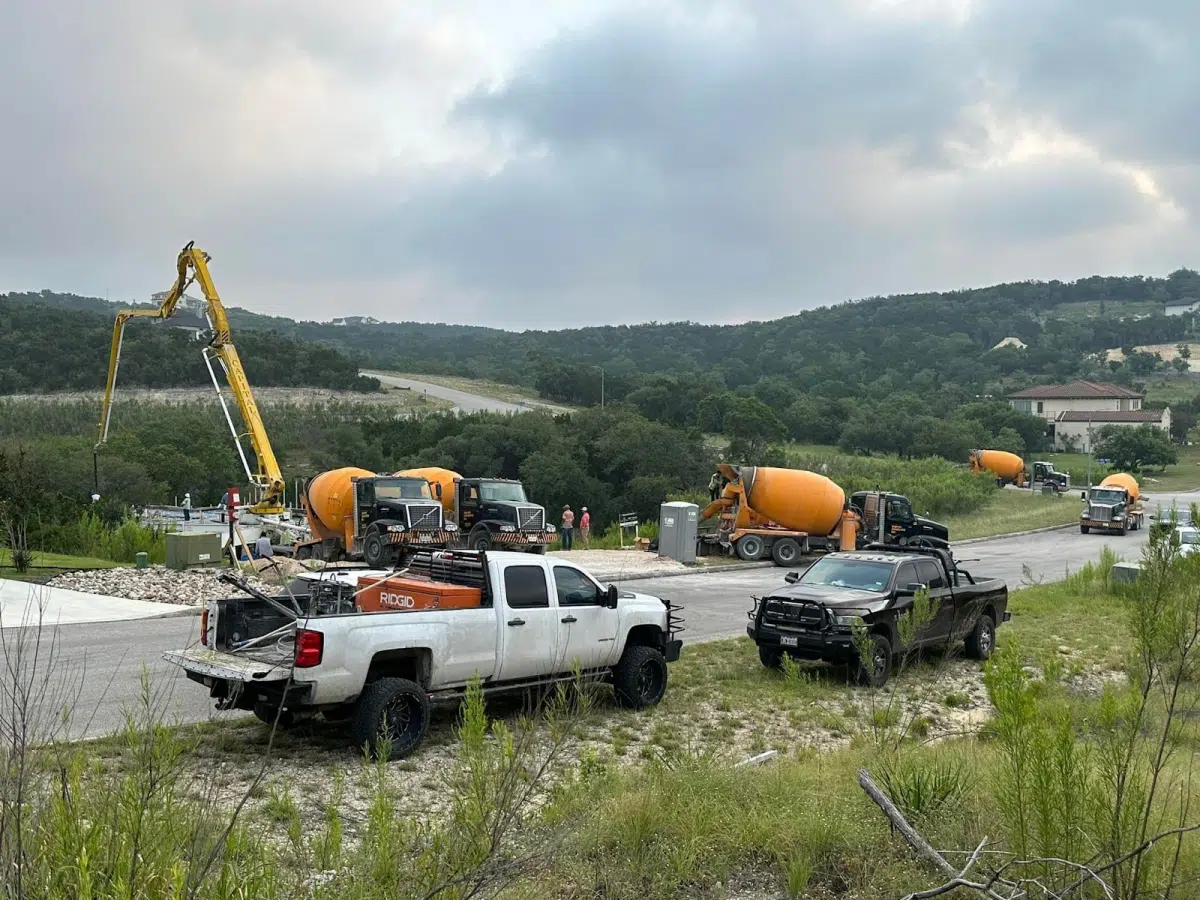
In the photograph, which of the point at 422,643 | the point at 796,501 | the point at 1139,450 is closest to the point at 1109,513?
the point at 796,501

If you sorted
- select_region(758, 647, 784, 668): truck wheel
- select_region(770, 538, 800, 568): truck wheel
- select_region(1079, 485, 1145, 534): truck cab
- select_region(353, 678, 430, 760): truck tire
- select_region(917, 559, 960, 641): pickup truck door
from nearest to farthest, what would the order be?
select_region(353, 678, 430, 760): truck tire < select_region(758, 647, 784, 668): truck wheel < select_region(917, 559, 960, 641): pickup truck door < select_region(770, 538, 800, 568): truck wheel < select_region(1079, 485, 1145, 534): truck cab

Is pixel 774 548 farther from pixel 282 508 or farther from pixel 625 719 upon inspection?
pixel 625 719

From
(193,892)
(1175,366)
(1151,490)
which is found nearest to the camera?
(193,892)

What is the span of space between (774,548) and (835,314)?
16613cm

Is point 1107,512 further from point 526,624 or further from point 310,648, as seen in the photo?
point 310,648

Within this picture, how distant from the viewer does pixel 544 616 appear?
33.9ft

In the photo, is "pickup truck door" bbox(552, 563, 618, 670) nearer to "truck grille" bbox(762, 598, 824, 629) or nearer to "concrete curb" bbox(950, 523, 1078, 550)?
"truck grille" bbox(762, 598, 824, 629)

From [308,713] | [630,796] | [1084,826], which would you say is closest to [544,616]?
[308,713]

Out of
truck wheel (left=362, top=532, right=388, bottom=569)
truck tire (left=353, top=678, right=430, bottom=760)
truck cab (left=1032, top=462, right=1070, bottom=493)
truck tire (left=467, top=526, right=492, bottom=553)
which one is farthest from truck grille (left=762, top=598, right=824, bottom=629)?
truck cab (left=1032, top=462, right=1070, bottom=493)

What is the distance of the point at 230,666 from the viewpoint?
844 cm

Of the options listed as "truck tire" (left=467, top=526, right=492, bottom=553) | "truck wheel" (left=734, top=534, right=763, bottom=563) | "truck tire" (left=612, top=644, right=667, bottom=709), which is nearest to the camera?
"truck tire" (left=612, top=644, right=667, bottom=709)

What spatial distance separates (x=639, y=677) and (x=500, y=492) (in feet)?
66.6

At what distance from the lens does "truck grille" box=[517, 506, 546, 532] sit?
99.4ft

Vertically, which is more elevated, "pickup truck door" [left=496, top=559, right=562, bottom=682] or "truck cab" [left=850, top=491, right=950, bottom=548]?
"pickup truck door" [left=496, top=559, right=562, bottom=682]
